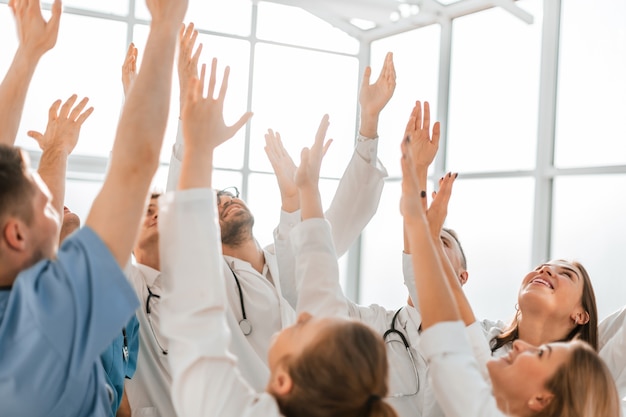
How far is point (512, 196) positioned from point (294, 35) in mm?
2539

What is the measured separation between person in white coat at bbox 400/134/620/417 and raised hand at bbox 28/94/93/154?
1.11 metres

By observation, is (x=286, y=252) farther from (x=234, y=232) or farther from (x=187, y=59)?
(x=187, y=59)

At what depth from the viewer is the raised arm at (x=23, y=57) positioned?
2.12m

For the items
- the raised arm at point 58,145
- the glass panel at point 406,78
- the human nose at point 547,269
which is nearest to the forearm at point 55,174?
the raised arm at point 58,145

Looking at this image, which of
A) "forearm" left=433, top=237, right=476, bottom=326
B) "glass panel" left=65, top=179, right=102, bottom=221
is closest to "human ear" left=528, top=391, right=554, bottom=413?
"forearm" left=433, top=237, right=476, bottom=326

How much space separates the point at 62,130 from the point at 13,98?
1.01 ft

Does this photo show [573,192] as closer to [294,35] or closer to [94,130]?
[294,35]

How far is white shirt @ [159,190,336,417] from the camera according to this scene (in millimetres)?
1513

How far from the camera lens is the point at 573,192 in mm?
5039

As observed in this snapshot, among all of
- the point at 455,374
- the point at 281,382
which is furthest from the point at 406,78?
the point at 281,382

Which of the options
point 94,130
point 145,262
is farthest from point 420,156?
point 94,130

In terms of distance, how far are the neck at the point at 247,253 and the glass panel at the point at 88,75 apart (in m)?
3.20

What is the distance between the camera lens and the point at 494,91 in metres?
5.87

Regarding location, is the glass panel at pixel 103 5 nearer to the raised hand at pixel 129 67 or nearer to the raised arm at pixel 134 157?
the raised hand at pixel 129 67
